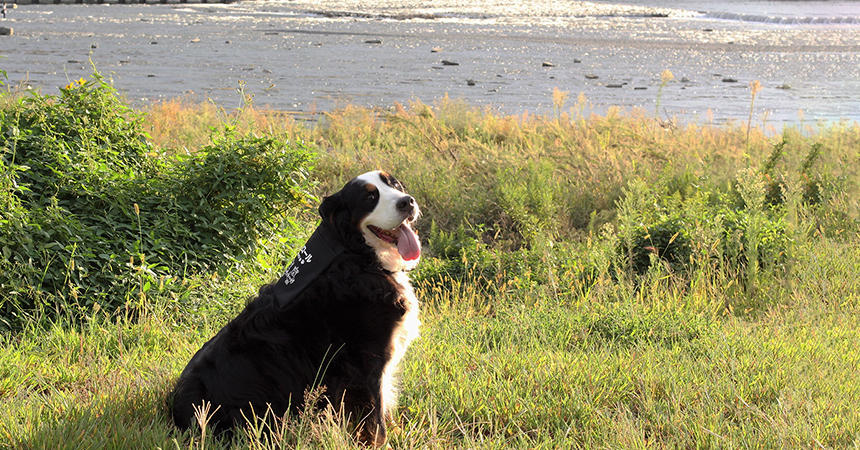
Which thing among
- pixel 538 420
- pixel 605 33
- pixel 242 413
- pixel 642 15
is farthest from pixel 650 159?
pixel 642 15

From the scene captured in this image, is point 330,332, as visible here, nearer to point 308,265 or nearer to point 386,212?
point 308,265

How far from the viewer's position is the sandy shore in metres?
20.9

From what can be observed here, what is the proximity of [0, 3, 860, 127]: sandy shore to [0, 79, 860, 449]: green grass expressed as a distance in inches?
248

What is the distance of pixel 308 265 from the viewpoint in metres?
3.68

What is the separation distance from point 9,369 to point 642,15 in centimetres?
6371

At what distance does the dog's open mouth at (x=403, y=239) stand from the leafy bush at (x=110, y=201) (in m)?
2.26

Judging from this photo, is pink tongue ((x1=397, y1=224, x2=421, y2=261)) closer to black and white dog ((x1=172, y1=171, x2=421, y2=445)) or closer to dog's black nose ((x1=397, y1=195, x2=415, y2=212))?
black and white dog ((x1=172, y1=171, x2=421, y2=445))

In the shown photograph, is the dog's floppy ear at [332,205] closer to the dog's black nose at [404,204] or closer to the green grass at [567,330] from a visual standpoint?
the dog's black nose at [404,204]

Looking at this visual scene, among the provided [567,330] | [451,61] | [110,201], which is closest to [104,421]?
[110,201]

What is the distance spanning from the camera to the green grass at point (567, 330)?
3.79 metres

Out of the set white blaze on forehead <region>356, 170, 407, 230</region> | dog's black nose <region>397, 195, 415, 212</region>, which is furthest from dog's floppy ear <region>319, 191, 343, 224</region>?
dog's black nose <region>397, 195, 415, 212</region>

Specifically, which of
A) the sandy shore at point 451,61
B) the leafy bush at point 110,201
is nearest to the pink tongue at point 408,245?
the leafy bush at point 110,201

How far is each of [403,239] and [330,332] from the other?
57cm

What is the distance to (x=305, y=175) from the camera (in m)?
6.68
